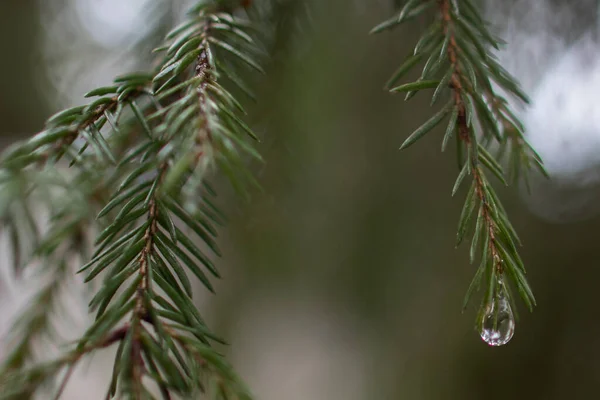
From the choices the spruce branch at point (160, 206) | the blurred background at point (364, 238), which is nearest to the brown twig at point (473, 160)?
the spruce branch at point (160, 206)

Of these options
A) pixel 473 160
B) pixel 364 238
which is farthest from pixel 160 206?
pixel 364 238

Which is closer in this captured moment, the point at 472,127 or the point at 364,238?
the point at 472,127

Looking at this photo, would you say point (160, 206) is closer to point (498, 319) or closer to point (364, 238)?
point (498, 319)

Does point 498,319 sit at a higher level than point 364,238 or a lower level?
lower

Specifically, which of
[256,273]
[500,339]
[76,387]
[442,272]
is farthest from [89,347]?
[76,387]

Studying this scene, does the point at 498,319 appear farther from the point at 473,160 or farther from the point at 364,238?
the point at 364,238

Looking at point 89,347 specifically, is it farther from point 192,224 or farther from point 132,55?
point 132,55
